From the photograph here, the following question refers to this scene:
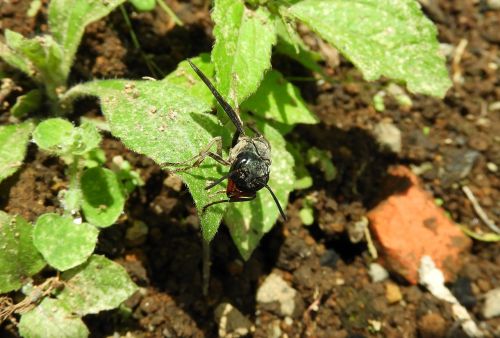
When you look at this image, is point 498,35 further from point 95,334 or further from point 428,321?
point 95,334

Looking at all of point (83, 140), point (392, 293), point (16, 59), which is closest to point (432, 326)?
point (392, 293)

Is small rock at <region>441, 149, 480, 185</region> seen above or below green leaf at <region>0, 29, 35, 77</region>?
below

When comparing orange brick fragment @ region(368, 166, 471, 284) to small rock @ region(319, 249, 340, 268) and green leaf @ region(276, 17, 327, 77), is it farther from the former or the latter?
green leaf @ region(276, 17, 327, 77)

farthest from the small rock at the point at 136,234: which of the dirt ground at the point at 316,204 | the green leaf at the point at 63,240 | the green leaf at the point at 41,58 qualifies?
the green leaf at the point at 41,58

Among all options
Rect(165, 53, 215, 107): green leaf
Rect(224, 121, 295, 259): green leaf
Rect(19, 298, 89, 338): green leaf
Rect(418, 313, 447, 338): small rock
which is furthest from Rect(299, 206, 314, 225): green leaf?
Rect(19, 298, 89, 338): green leaf

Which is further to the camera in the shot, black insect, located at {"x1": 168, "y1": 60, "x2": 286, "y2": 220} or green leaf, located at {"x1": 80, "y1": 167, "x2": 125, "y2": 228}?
green leaf, located at {"x1": 80, "y1": 167, "x2": 125, "y2": 228}

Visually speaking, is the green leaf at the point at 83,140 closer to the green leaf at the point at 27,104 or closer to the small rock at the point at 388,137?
the green leaf at the point at 27,104
